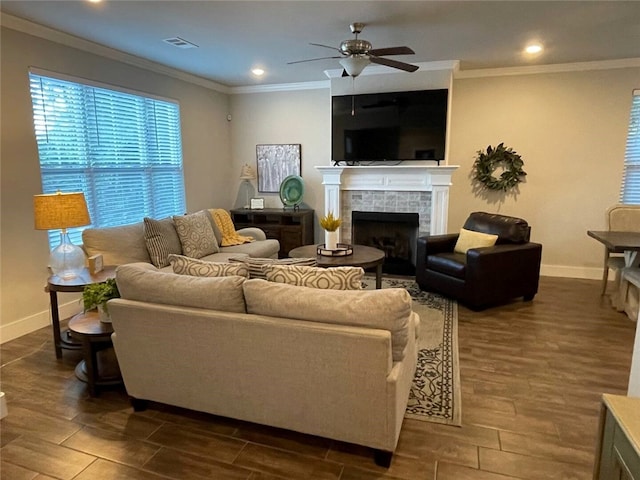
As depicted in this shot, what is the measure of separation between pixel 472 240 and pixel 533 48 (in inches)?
83.2

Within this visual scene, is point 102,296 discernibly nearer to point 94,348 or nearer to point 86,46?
point 94,348

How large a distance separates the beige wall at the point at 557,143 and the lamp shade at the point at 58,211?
4.52 m

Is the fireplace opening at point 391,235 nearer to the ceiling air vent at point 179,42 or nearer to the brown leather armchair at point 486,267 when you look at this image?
the brown leather armchair at point 486,267

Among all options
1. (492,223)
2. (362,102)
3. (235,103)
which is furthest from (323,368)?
(235,103)

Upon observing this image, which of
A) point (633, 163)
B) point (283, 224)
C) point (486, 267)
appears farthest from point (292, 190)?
point (633, 163)

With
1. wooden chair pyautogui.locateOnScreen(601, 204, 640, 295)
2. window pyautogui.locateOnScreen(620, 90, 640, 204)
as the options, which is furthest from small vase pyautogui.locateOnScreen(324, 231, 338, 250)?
window pyautogui.locateOnScreen(620, 90, 640, 204)

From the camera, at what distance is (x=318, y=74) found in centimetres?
537

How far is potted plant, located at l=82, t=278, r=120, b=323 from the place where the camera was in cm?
257

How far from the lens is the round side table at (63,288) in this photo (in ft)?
9.61

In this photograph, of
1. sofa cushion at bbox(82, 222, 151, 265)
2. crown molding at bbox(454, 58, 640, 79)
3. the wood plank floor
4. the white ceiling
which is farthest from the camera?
crown molding at bbox(454, 58, 640, 79)

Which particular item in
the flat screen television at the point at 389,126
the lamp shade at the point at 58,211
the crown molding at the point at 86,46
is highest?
the crown molding at the point at 86,46

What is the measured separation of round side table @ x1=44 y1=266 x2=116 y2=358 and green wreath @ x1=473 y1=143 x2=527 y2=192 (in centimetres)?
457

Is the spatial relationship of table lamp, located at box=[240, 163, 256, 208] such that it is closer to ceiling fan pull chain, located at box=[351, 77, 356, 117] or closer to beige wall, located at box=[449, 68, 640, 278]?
ceiling fan pull chain, located at box=[351, 77, 356, 117]

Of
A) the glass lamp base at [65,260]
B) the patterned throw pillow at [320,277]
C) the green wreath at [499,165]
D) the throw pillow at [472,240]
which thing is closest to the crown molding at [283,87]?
the green wreath at [499,165]
